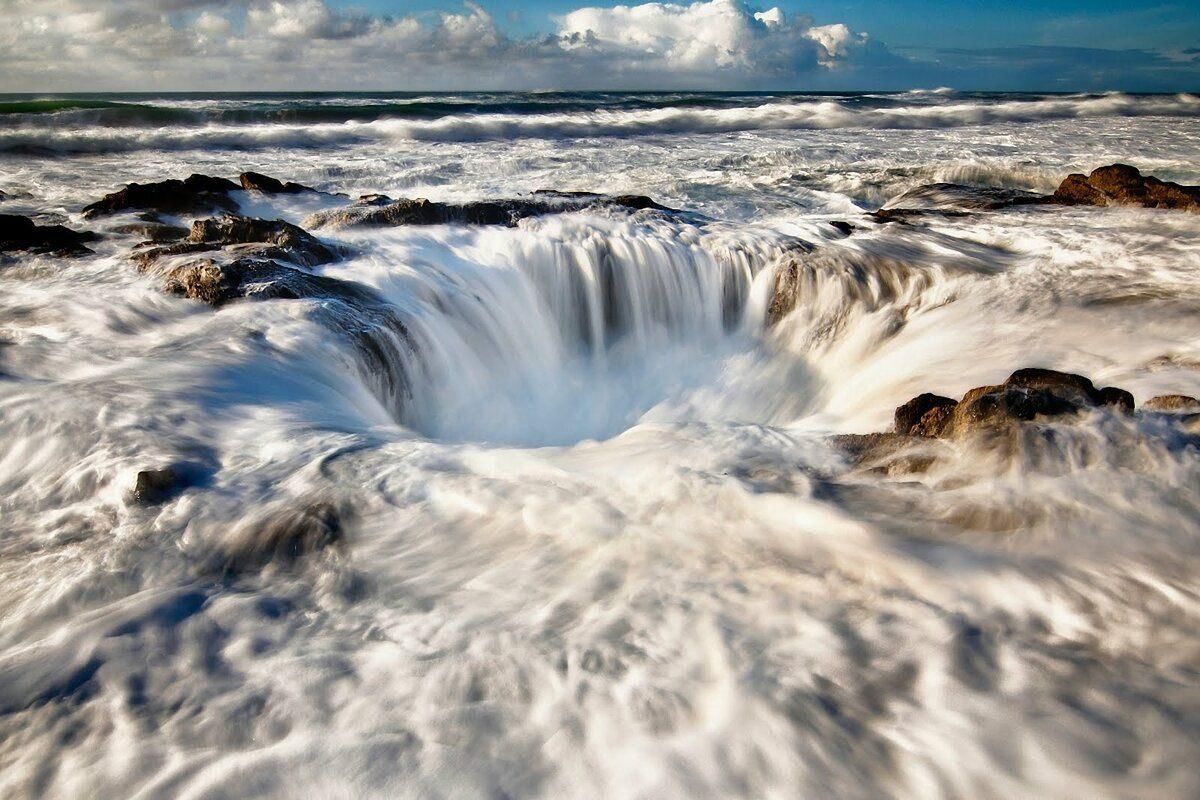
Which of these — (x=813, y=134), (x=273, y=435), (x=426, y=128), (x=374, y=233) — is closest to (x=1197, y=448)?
(x=273, y=435)

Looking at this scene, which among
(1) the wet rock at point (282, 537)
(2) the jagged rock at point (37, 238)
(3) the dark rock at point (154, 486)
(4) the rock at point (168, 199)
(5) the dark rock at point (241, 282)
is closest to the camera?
(1) the wet rock at point (282, 537)

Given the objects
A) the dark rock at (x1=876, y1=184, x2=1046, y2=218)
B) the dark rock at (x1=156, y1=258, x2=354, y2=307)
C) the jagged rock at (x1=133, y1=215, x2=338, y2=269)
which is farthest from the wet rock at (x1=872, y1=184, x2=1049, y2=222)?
the dark rock at (x1=156, y1=258, x2=354, y2=307)

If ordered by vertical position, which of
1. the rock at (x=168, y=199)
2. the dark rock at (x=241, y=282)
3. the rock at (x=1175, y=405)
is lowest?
the rock at (x=1175, y=405)

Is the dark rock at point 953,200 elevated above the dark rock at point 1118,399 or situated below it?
above

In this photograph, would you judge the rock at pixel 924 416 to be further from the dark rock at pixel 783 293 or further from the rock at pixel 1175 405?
the dark rock at pixel 783 293

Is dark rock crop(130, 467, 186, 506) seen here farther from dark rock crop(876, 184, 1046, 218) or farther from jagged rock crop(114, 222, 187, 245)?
dark rock crop(876, 184, 1046, 218)

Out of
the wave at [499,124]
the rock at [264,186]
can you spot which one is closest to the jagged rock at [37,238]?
the rock at [264,186]
